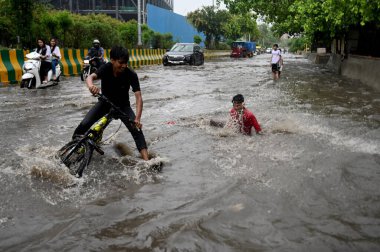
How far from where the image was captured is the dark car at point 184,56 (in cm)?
2805

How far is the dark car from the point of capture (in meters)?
28.0

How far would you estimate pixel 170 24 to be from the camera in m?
58.8

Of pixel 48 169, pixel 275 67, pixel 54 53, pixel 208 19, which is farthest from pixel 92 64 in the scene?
pixel 208 19

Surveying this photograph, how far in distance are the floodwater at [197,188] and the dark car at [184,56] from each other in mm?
18685

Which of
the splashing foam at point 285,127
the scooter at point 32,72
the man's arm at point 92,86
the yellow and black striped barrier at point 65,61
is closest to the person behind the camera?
the man's arm at point 92,86

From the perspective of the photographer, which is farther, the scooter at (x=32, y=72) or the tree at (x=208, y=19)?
the tree at (x=208, y=19)

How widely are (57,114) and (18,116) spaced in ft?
2.69

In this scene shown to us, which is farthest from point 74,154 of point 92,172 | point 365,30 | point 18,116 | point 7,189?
point 365,30

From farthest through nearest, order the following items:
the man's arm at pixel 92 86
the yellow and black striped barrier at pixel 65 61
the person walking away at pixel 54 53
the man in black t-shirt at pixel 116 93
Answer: the yellow and black striped barrier at pixel 65 61, the person walking away at pixel 54 53, the man in black t-shirt at pixel 116 93, the man's arm at pixel 92 86

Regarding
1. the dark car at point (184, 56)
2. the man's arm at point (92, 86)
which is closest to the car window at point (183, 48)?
the dark car at point (184, 56)

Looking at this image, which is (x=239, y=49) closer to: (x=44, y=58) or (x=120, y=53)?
(x=44, y=58)

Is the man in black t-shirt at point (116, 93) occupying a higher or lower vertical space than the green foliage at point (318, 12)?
lower

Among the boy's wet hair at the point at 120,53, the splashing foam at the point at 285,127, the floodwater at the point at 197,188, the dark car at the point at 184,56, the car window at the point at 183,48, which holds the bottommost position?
the floodwater at the point at 197,188

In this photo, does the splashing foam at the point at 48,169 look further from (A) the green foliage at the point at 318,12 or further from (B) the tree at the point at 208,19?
(B) the tree at the point at 208,19
